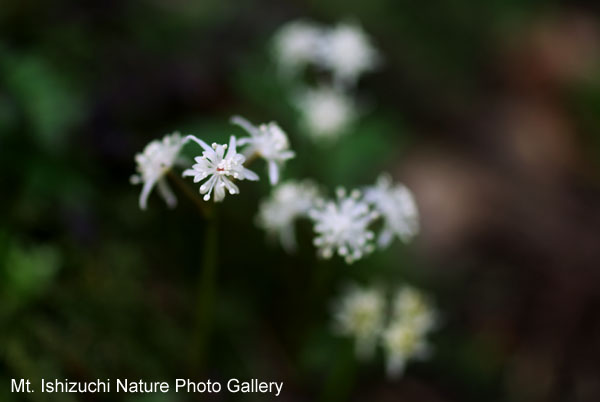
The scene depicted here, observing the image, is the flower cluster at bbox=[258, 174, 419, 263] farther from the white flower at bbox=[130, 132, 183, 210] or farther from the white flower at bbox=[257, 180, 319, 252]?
the white flower at bbox=[130, 132, 183, 210]

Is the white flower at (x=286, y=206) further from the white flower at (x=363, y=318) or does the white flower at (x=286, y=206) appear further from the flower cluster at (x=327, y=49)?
the flower cluster at (x=327, y=49)

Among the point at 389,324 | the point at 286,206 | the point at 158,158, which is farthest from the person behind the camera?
the point at 389,324

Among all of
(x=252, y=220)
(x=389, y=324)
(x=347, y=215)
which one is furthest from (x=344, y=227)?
(x=252, y=220)

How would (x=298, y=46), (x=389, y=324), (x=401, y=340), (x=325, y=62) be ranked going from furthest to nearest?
1. (x=325, y=62)
2. (x=298, y=46)
3. (x=389, y=324)
4. (x=401, y=340)

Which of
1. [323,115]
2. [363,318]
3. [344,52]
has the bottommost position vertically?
[363,318]

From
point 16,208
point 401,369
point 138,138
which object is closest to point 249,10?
point 138,138

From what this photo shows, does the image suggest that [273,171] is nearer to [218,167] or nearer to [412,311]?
[218,167]

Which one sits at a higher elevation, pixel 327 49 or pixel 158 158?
pixel 327 49

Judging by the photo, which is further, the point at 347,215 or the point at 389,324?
the point at 389,324
